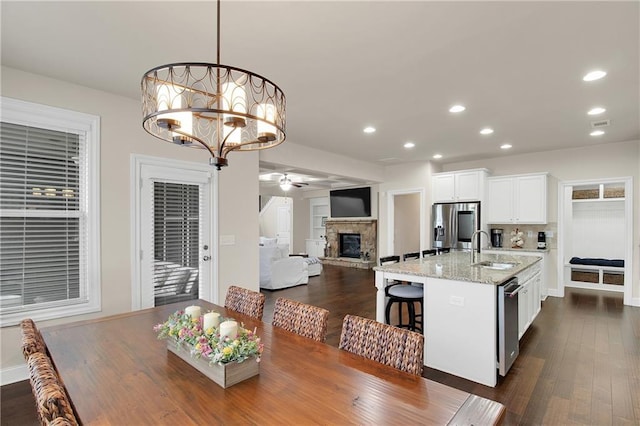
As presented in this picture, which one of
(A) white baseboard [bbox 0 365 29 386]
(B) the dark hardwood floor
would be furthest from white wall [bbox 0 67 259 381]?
(B) the dark hardwood floor

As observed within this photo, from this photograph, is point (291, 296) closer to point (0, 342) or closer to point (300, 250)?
point (0, 342)

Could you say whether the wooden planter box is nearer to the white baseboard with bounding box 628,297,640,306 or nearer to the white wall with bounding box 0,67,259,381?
the white wall with bounding box 0,67,259,381

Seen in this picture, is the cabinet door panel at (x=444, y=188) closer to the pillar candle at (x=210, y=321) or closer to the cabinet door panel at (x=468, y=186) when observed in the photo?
the cabinet door panel at (x=468, y=186)

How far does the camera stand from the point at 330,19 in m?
2.02

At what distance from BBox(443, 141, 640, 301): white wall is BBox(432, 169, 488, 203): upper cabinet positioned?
603mm

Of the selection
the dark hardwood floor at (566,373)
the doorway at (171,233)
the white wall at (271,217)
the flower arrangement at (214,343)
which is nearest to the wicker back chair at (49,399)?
the flower arrangement at (214,343)

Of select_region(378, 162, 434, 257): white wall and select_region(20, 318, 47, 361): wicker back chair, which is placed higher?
select_region(378, 162, 434, 257): white wall

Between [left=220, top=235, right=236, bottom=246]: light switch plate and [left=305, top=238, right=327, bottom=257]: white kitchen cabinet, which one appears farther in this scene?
[left=305, top=238, right=327, bottom=257]: white kitchen cabinet

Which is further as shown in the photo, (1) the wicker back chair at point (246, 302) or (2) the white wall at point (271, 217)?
(2) the white wall at point (271, 217)

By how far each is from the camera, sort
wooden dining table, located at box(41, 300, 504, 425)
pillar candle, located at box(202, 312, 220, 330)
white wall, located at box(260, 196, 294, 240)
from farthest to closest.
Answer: white wall, located at box(260, 196, 294, 240), pillar candle, located at box(202, 312, 220, 330), wooden dining table, located at box(41, 300, 504, 425)

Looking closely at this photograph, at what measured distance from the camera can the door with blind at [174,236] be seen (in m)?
3.43

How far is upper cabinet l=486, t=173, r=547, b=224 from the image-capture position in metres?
5.57

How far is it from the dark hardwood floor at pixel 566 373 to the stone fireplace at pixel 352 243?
397 centimetres

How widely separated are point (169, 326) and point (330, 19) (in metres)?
2.02
